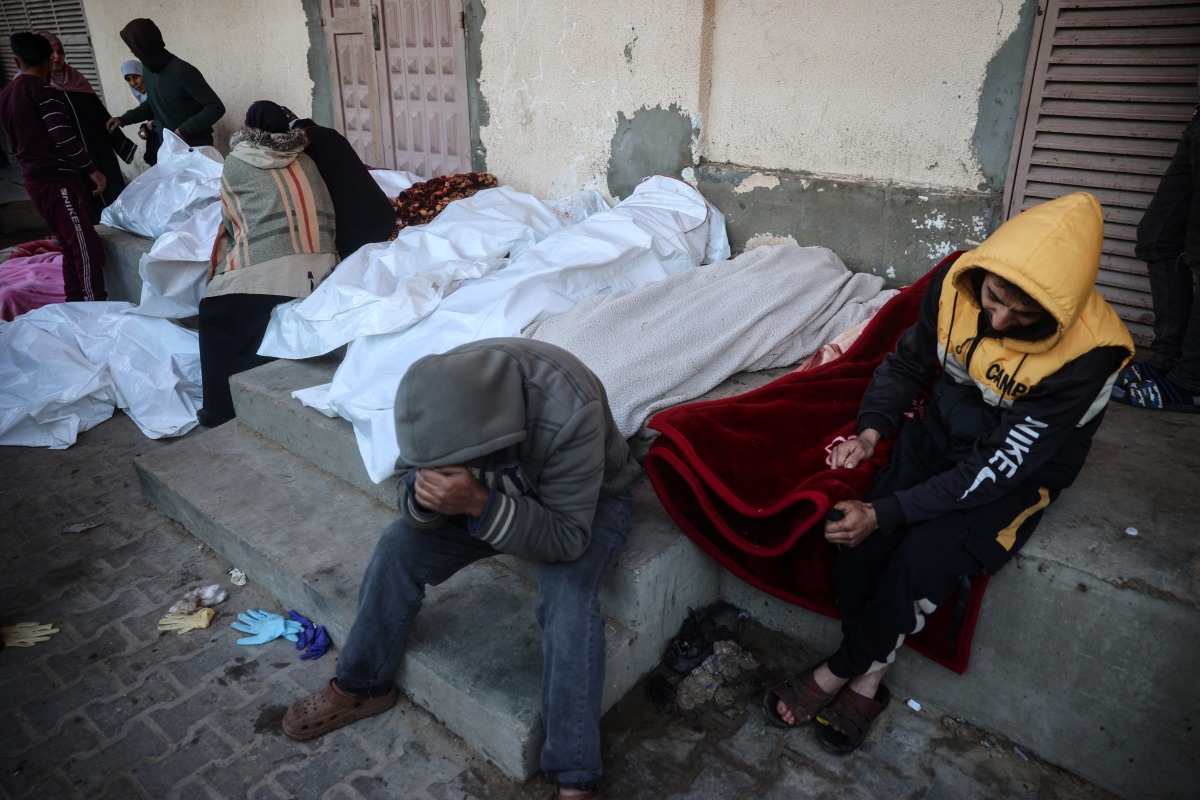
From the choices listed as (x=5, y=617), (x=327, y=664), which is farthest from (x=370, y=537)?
(x=5, y=617)

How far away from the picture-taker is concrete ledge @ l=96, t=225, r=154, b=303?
18.3 feet

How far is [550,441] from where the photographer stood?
72.9 inches

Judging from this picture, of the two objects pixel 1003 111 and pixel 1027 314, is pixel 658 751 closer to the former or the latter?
pixel 1027 314

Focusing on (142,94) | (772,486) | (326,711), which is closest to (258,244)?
(326,711)

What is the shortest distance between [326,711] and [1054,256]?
218 cm

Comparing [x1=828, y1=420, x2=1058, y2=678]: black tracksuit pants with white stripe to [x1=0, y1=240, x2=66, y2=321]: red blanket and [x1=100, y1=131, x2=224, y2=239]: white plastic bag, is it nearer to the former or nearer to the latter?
[x1=100, y1=131, x2=224, y2=239]: white plastic bag

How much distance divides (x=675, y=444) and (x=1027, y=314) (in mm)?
999

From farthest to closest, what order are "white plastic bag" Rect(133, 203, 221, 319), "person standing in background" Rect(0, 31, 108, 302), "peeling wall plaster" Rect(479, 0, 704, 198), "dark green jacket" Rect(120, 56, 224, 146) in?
1. "dark green jacket" Rect(120, 56, 224, 146)
2. "person standing in background" Rect(0, 31, 108, 302)
3. "white plastic bag" Rect(133, 203, 221, 319)
4. "peeling wall plaster" Rect(479, 0, 704, 198)

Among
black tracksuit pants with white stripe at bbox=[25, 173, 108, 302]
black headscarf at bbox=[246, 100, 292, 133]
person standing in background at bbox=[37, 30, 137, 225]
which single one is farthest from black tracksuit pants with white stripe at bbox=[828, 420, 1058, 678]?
person standing in background at bbox=[37, 30, 137, 225]

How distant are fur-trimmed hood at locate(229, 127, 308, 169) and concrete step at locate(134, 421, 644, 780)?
1.25 meters

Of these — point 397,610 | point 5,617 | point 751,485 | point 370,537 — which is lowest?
point 5,617

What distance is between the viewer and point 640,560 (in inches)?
88.7

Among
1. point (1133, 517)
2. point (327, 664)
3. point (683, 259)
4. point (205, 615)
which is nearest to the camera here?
point (1133, 517)

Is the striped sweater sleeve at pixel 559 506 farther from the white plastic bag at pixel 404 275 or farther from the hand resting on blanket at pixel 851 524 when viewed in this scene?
the white plastic bag at pixel 404 275
